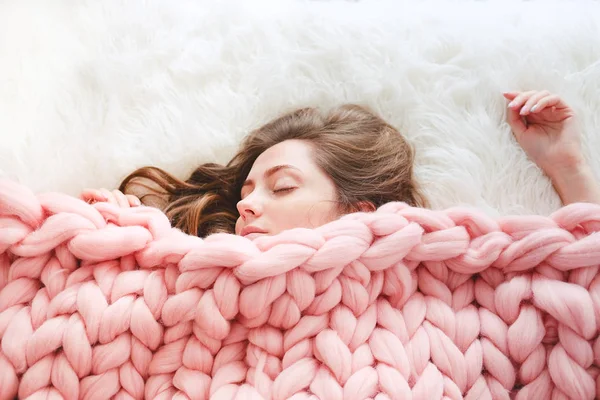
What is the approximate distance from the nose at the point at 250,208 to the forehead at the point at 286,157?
0.22 ft

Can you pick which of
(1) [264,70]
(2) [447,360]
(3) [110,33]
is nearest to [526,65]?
(1) [264,70]

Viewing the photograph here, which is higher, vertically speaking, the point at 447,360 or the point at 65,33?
the point at 65,33

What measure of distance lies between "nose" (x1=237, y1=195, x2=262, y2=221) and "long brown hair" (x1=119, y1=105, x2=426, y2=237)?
0.12 metres

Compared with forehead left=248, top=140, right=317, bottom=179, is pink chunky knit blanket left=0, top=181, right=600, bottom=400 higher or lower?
lower

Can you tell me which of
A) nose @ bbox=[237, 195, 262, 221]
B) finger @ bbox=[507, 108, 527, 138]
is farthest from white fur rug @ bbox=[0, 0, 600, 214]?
nose @ bbox=[237, 195, 262, 221]

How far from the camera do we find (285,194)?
0.94 meters

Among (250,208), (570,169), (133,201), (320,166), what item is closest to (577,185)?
(570,169)

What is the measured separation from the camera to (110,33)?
109cm

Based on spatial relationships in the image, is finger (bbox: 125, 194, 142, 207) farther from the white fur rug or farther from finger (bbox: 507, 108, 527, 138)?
finger (bbox: 507, 108, 527, 138)

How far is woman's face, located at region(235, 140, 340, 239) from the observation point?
91cm

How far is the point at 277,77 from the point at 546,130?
486mm

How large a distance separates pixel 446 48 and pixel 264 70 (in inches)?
13.2

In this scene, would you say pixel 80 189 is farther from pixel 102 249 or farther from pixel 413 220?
pixel 413 220

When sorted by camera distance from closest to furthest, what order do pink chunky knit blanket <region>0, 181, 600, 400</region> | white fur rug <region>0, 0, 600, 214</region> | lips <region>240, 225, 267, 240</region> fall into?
1. pink chunky knit blanket <region>0, 181, 600, 400</region>
2. lips <region>240, 225, 267, 240</region>
3. white fur rug <region>0, 0, 600, 214</region>
